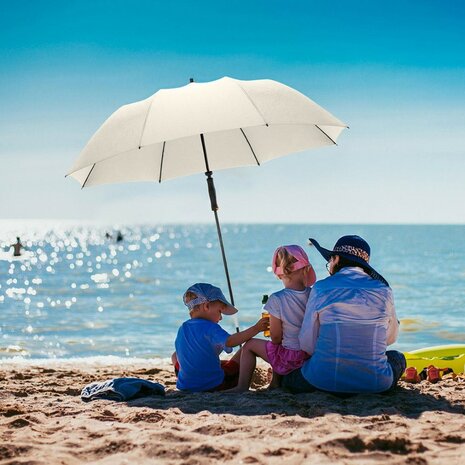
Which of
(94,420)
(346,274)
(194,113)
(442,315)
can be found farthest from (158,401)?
(442,315)

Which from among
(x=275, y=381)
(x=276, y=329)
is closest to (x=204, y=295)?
(x=276, y=329)

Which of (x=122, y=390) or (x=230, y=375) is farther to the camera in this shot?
(x=230, y=375)

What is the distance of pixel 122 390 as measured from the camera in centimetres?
532

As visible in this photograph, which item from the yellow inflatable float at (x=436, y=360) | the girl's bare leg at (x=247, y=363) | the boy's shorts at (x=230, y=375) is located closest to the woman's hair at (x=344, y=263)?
the girl's bare leg at (x=247, y=363)

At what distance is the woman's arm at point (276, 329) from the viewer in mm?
5203

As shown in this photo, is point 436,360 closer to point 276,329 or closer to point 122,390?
point 276,329

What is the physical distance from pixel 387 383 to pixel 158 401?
1.75 meters

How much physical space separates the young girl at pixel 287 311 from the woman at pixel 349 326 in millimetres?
207

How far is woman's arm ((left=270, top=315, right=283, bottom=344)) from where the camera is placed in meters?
5.20

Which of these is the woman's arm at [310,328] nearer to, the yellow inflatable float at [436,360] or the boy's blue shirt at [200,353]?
the boy's blue shirt at [200,353]

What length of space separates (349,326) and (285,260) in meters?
0.72

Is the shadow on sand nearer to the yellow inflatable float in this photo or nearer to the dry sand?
the dry sand

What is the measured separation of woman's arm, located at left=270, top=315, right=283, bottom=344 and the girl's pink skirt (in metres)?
0.06

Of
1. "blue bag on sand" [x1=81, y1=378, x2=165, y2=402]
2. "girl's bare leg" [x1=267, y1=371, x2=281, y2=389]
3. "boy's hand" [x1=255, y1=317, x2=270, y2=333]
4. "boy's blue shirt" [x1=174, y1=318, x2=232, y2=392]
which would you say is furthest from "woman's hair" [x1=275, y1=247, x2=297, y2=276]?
"blue bag on sand" [x1=81, y1=378, x2=165, y2=402]
